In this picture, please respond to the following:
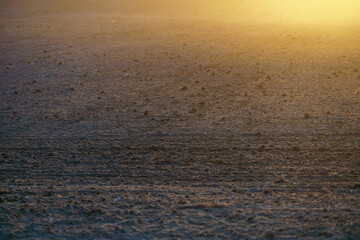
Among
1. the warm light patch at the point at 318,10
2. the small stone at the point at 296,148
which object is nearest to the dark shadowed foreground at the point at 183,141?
the small stone at the point at 296,148

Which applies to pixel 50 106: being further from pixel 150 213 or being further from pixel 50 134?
pixel 150 213

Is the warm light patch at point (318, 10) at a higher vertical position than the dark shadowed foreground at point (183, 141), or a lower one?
higher

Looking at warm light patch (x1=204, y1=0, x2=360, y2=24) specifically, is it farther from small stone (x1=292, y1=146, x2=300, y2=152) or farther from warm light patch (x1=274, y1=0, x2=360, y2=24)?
small stone (x1=292, y1=146, x2=300, y2=152)

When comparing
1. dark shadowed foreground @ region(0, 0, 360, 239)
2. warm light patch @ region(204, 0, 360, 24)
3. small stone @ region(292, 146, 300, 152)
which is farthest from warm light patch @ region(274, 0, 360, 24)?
small stone @ region(292, 146, 300, 152)

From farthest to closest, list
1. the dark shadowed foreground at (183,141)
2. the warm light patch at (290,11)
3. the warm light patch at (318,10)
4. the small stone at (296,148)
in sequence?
the warm light patch at (290,11)
the warm light patch at (318,10)
the small stone at (296,148)
the dark shadowed foreground at (183,141)

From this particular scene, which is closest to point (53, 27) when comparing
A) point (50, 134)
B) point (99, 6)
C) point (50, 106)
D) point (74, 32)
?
point (74, 32)

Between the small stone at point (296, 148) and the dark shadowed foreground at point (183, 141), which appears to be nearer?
the dark shadowed foreground at point (183, 141)

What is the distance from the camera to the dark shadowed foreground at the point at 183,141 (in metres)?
5.12

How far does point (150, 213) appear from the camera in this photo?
17.4 feet

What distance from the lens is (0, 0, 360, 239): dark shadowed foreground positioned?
512 cm

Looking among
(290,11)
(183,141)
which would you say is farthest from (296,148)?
(290,11)

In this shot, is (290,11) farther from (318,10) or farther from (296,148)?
(296,148)

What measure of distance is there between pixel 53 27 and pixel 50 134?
15.0m

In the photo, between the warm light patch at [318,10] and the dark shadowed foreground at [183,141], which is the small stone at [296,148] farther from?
the warm light patch at [318,10]
